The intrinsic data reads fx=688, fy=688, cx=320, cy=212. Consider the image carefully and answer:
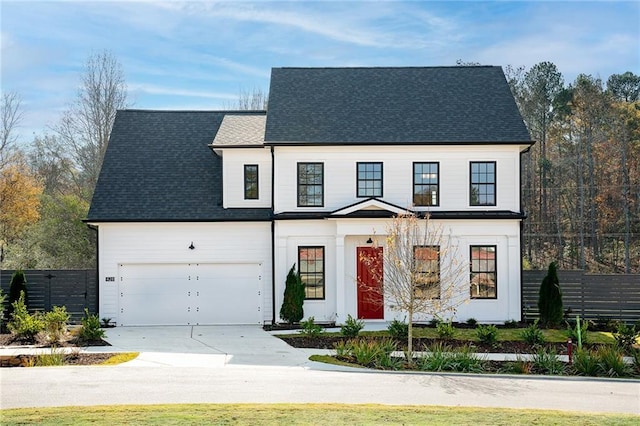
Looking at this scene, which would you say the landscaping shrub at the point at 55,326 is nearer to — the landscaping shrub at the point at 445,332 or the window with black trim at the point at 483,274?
the landscaping shrub at the point at 445,332

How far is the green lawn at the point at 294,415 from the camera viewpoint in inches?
399

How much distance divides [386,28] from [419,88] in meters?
6.72

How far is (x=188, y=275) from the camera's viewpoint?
2391cm

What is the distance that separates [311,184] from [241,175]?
263cm

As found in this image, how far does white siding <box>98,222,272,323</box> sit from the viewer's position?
937 inches

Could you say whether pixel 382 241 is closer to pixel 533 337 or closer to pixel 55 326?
pixel 533 337

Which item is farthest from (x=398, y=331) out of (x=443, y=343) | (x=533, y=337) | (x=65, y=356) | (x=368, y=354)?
(x=65, y=356)

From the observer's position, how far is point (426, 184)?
23938 mm

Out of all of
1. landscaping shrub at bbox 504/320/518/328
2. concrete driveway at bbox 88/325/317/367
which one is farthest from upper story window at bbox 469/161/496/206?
concrete driveway at bbox 88/325/317/367

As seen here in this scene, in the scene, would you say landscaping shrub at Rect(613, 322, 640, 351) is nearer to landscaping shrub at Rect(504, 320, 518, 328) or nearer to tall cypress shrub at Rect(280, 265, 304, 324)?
landscaping shrub at Rect(504, 320, 518, 328)

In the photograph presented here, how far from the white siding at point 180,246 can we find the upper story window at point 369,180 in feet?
11.5

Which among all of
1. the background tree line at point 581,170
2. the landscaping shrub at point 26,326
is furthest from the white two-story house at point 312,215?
the background tree line at point 581,170

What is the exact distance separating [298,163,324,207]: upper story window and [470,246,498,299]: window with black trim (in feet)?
18.3

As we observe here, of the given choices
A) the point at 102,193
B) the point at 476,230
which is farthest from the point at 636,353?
the point at 102,193
